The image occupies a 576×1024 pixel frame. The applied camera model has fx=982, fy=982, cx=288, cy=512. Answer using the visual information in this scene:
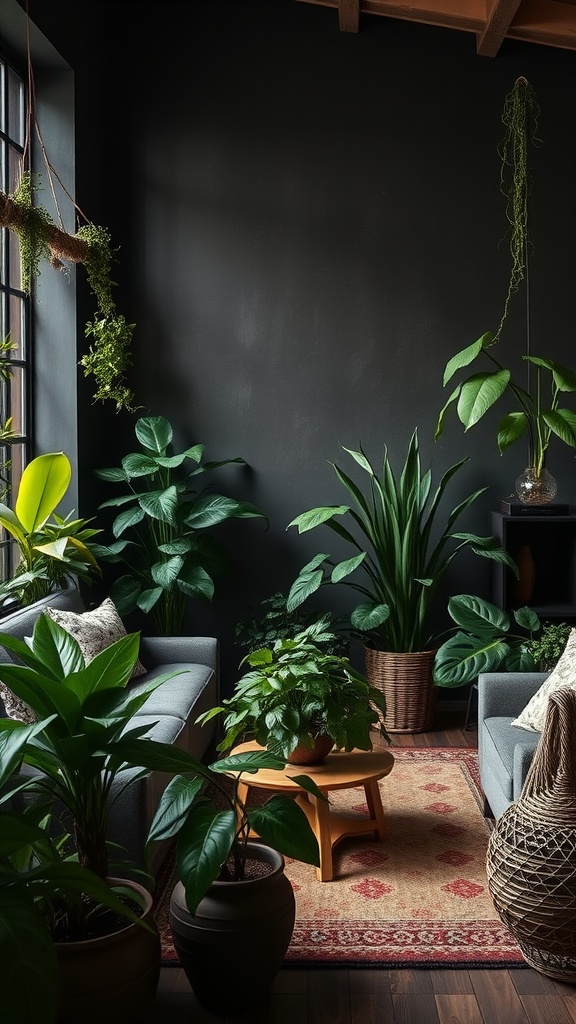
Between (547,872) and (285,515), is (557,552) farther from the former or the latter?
(547,872)

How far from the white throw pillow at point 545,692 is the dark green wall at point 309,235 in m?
1.96

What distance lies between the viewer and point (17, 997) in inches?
67.8

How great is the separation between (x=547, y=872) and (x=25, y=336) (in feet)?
11.6

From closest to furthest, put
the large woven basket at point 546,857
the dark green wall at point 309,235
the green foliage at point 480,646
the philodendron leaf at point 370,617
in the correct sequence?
the large woven basket at point 546,857
the green foliage at point 480,646
the philodendron leaf at point 370,617
the dark green wall at point 309,235

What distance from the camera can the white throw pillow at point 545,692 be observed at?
335cm

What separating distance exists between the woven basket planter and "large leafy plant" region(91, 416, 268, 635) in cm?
97

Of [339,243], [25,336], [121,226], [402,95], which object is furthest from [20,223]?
[402,95]

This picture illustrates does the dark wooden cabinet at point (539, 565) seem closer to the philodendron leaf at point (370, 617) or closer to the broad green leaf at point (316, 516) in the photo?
the philodendron leaf at point (370, 617)

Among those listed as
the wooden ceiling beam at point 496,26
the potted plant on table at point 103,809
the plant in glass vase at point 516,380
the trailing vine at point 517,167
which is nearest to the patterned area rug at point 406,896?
the potted plant on table at point 103,809

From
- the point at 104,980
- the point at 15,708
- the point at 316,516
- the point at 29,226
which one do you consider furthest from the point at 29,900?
the point at 316,516

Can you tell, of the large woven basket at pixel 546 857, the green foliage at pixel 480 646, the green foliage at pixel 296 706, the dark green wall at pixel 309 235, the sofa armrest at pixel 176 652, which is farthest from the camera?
the dark green wall at pixel 309 235

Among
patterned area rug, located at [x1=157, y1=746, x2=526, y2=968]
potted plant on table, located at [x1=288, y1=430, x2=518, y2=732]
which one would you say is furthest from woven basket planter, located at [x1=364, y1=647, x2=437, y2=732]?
patterned area rug, located at [x1=157, y1=746, x2=526, y2=968]

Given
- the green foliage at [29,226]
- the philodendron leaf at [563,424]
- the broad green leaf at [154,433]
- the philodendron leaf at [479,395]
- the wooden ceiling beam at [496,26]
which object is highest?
the wooden ceiling beam at [496,26]

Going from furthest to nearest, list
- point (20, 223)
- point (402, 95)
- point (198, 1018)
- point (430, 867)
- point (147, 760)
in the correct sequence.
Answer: point (402, 95), point (20, 223), point (430, 867), point (198, 1018), point (147, 760)
